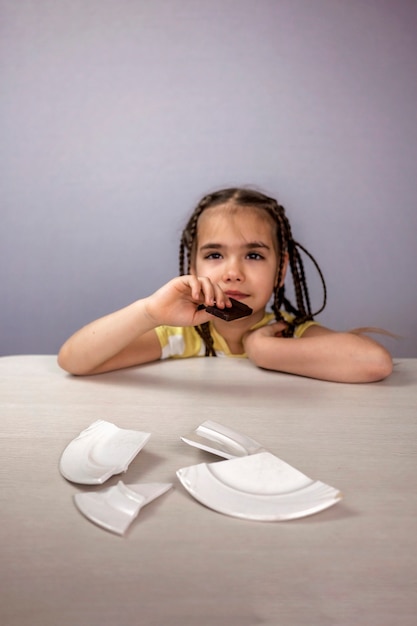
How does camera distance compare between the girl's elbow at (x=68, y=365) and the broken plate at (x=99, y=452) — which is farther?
the girl's elbow at (x=68, y=365)

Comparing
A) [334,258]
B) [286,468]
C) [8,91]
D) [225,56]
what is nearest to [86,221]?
[8,91]

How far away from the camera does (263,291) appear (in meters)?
1.33

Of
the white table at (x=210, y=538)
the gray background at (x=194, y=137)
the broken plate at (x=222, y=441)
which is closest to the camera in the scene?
the white table at (x=210, y=538)

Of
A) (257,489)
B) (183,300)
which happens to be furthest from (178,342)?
(257,489)

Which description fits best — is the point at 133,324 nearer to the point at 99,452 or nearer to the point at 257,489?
the point at 99,452

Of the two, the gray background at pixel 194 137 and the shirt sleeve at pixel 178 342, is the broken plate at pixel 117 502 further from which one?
the gray background at pixel 194 137

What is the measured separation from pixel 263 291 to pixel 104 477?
82 centimetres

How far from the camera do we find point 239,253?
4.33ft

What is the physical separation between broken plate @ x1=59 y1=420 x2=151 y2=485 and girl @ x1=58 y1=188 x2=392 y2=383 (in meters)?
0.34

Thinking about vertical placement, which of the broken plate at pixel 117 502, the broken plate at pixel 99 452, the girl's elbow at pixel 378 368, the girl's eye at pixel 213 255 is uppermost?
the girl's eye at pixel 213 255

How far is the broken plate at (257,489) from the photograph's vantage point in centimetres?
51

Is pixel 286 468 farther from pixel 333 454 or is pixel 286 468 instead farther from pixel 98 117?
pixel 98 117

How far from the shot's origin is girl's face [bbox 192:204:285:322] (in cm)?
131

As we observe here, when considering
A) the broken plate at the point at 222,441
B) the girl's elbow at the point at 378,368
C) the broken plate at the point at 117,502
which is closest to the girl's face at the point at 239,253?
the girl's elbow at the point at 378,368
